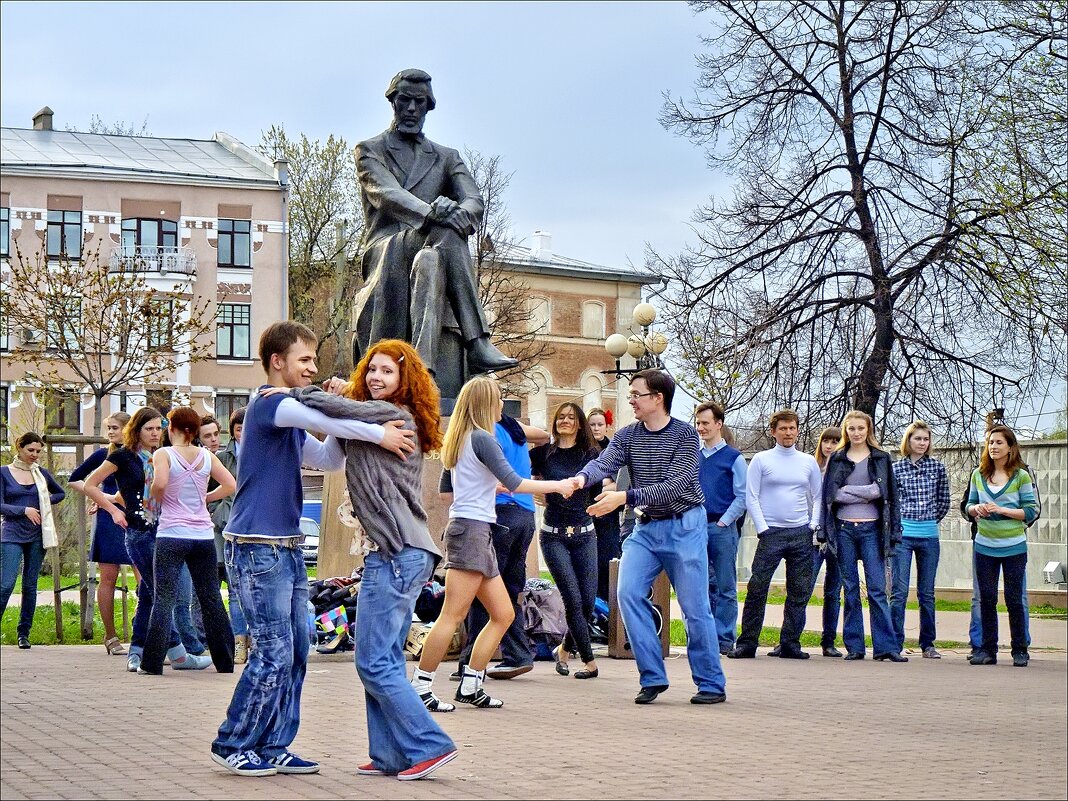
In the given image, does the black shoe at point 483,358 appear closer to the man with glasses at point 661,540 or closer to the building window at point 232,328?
the man with glasses at point 661,540

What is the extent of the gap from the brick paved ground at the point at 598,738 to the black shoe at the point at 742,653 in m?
1.62

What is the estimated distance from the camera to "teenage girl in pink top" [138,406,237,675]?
10.9 meters

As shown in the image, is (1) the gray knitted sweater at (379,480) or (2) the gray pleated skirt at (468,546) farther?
(2) the gray pleated skirt at (468,546)

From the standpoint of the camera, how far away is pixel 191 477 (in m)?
11.1

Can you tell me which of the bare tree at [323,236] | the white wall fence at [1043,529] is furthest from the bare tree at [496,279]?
the white wall fence at [1043,529]

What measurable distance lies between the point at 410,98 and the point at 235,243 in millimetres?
50614

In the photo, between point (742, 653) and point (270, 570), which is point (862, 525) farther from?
point (270, 570)

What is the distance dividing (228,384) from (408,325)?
2008 inches

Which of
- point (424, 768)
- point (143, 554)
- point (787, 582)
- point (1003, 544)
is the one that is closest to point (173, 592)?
point (143, 554)

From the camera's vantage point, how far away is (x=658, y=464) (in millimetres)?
9672

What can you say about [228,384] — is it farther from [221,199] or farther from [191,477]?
[191,477]

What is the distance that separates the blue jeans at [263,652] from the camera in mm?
6656

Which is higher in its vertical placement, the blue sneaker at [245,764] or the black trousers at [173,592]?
the black trousers at [173,592]

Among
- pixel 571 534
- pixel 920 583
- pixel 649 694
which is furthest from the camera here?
pixel 920 583
